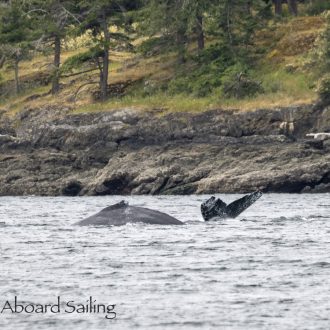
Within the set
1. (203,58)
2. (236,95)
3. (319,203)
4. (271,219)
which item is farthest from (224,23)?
(271,219)

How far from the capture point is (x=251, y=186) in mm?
62500

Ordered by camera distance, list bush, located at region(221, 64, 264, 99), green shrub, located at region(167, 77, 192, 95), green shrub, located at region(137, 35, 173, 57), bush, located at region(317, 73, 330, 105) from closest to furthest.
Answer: bush, located at region(317, 73, 330, 105) < bush, located at region(221, 64, 264, 99) < green shrub, located at region(167, 77, 192, 95) < green shrub, located at region(137, 35, 173, 57)

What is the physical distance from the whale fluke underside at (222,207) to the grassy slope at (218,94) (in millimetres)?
31890

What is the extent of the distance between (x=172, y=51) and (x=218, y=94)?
34.6 feet

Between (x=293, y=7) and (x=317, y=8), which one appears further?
(x=293, y=7)

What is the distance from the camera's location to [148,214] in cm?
3747

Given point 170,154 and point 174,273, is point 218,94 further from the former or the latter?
point 174,273

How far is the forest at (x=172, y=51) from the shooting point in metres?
75.9

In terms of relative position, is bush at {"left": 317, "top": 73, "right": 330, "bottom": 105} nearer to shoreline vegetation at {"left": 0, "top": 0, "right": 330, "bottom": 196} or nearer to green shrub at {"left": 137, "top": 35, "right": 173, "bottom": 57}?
shoreline vegetation at {"left": 0, "top": 0, "right": 330, "bottom": 196}

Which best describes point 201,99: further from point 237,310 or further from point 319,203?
point 237,310

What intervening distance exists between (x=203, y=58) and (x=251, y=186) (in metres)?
22.4

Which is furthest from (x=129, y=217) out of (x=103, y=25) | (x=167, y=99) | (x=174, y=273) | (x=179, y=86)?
(x=103, y=25)

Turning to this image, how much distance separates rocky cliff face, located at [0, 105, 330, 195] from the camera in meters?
63.4

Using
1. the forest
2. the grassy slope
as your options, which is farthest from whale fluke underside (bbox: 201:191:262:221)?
the forest
